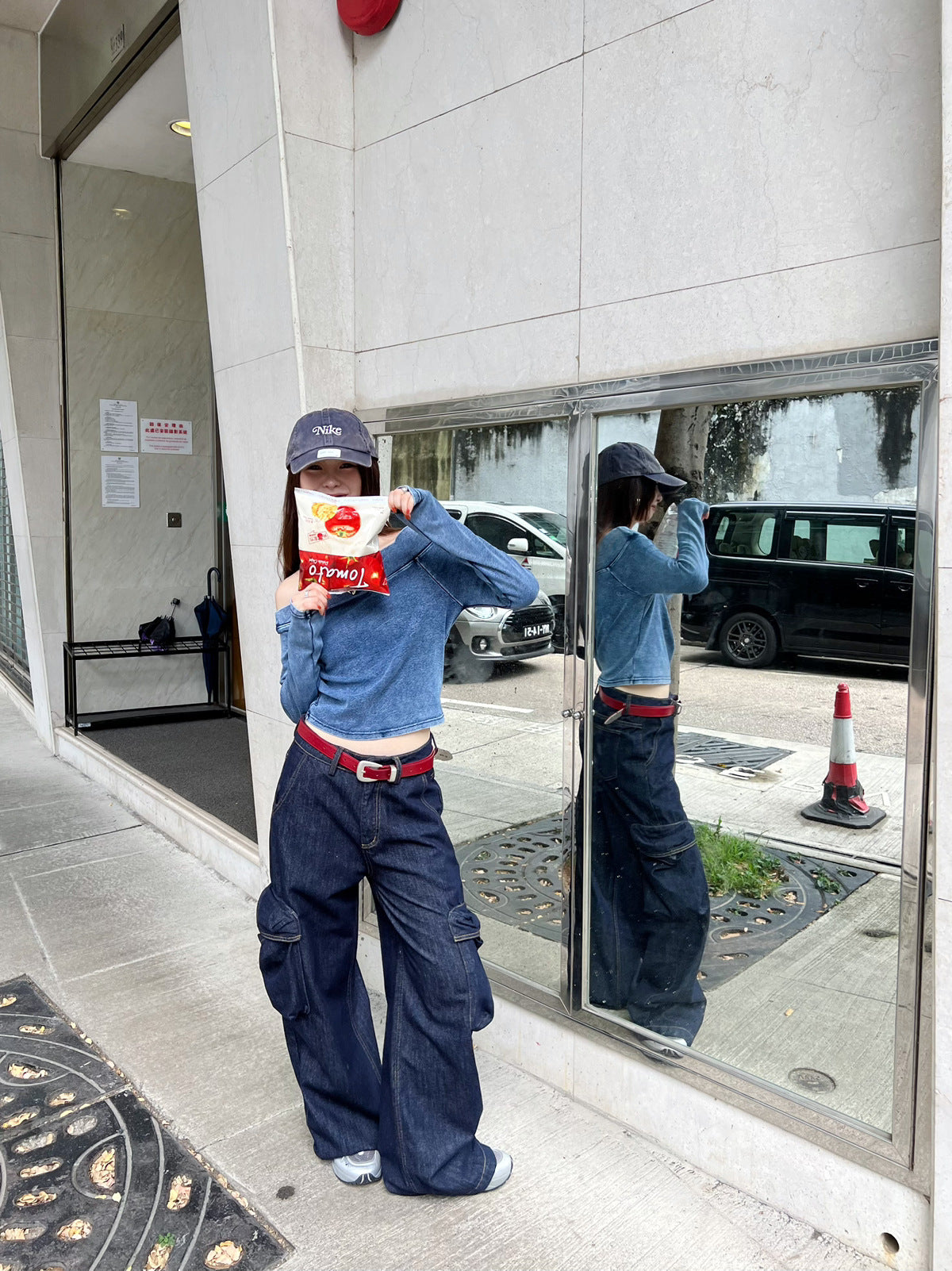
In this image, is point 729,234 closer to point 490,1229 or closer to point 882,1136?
point 882,1136

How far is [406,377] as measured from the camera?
3.32 metres

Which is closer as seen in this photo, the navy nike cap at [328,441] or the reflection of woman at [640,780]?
the navy nike cap at [328,441]

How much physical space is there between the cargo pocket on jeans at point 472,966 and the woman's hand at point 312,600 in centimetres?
82

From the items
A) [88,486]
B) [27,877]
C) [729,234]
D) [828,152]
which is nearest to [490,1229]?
[729,234]

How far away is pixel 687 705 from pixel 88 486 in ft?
20.5

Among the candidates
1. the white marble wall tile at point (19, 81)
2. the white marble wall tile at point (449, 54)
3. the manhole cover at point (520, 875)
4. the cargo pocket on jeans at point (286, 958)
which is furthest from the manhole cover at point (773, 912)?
the white marble wall tile at point (19, 81)

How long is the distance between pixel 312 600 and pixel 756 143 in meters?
1.47

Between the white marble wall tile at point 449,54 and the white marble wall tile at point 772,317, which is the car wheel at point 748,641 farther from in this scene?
the white marble wall tile at point 449,54

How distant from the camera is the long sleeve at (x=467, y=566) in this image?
2.33m

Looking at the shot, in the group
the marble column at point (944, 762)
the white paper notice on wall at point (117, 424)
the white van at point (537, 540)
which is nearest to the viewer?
the marble column at point (944, 762)

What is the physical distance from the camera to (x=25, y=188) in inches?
276

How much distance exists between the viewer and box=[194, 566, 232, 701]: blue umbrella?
809cm

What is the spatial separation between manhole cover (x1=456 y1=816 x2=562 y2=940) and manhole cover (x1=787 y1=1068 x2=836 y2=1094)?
0.80 m

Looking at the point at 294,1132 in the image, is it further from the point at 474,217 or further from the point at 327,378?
the point at 474,217
